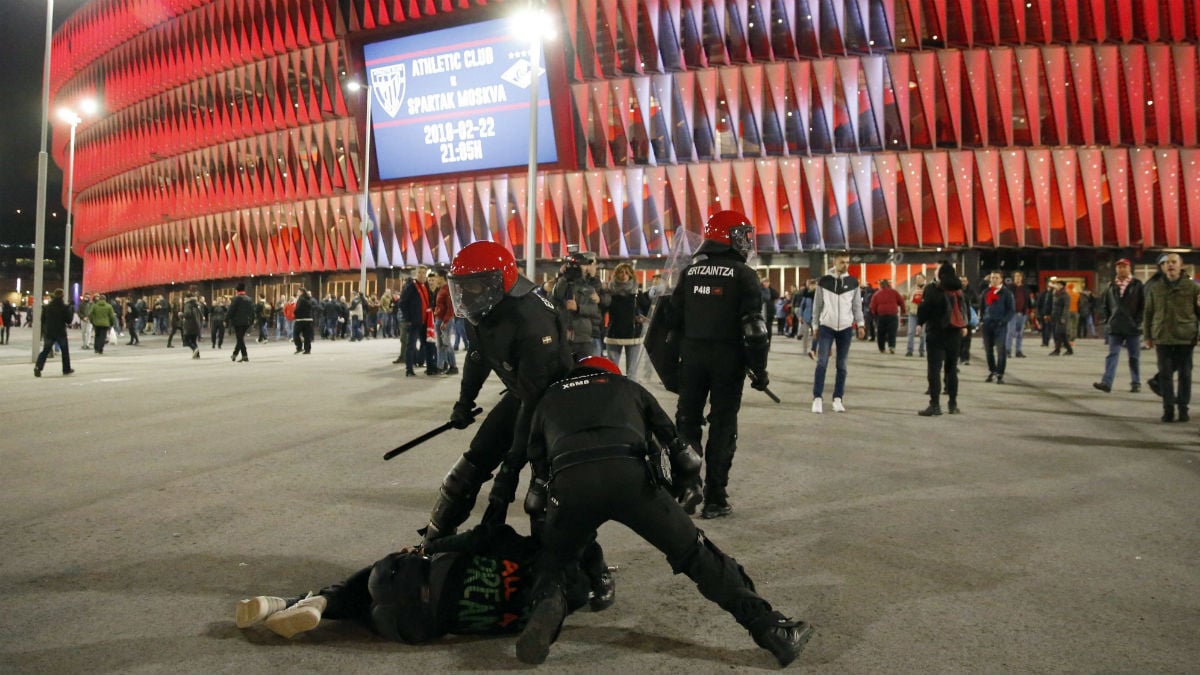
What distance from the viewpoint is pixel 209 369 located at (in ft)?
59.8

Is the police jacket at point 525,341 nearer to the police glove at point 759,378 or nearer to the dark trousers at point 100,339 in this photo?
the police glove at point 759,378

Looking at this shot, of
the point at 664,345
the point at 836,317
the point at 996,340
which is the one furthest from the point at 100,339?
the point at 664,345

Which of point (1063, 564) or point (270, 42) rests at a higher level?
point (270, 42)

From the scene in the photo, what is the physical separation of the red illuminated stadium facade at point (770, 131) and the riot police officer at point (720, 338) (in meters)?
34.7

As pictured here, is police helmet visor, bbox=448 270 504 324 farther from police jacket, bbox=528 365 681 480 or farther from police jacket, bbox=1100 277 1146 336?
police jacket, bbox=1100 277 1146 336

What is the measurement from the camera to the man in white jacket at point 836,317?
10.3 meters

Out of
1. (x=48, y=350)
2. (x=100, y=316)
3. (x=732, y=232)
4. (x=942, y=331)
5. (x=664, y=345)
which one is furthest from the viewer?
(x=100, y=316)

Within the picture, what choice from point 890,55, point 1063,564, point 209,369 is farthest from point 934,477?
point 890,55

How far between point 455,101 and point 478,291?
141ft

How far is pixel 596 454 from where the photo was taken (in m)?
3.23

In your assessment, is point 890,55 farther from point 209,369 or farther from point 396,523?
point 396,523

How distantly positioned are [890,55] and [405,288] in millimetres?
28774

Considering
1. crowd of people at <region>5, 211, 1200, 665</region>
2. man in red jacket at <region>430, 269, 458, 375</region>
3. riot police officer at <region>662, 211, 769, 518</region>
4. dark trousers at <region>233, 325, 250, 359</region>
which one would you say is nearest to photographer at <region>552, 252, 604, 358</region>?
man in red jacket at <region>430, 269, 458, 375</region>

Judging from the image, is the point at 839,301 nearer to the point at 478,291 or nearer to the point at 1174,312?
the point at 1174,312
